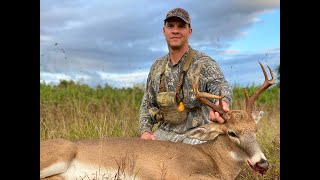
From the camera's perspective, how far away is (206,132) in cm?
568

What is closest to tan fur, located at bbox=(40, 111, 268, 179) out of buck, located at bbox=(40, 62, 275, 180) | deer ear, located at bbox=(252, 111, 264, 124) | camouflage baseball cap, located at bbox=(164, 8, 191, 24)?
buck, located at bbox=(40, 62, 275, 180)

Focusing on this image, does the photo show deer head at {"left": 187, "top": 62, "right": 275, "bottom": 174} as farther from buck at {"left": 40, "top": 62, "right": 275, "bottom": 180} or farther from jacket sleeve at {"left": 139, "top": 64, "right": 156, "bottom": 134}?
jacket sleeve at {"left": 139, "top": 64, "right": 156, "bottom": 134}

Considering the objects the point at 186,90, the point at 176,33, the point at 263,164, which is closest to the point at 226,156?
the point at 263,164

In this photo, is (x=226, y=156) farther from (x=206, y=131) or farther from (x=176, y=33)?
(x=176, y=33)

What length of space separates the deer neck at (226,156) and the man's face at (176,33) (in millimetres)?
1857

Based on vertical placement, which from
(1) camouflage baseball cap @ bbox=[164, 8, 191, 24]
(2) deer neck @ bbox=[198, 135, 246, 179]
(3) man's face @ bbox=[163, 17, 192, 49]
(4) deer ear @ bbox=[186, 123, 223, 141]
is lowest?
(2) deer neck @ bbox=[198, 135, 246, 179]

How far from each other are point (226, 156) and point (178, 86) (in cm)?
161

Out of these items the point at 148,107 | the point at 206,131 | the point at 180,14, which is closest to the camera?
the point at 206,131

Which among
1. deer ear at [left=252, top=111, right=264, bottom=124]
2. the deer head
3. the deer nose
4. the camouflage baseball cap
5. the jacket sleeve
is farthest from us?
the jacket sleeve

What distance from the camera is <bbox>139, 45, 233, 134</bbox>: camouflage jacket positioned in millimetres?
6953
